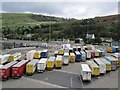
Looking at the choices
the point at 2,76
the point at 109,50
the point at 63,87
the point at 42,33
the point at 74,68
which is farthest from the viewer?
the point at 42,33

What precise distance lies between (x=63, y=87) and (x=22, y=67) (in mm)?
10663

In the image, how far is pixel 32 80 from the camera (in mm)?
34500

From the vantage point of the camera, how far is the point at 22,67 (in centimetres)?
3728

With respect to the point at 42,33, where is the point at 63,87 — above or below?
below

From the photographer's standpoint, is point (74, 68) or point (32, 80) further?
point (74, 68)

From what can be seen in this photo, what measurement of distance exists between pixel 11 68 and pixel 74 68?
48.5ft

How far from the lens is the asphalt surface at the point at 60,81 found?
3131cm

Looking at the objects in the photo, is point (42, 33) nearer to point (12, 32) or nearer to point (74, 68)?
point (12, 32)

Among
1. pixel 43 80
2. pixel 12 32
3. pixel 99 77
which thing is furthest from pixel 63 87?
pixel 12 32

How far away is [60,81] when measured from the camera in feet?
110

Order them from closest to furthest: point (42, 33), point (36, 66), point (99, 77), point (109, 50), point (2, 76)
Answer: point (2, 76) < point (99, 77) < point (36, 66) < point (109, 50) < point (42, 33)

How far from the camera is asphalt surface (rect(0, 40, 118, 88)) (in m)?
31.3

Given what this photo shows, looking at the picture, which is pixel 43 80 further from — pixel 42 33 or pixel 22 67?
pixel 42 33

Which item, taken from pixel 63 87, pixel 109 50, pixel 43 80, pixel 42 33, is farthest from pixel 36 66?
pixel 42 33
